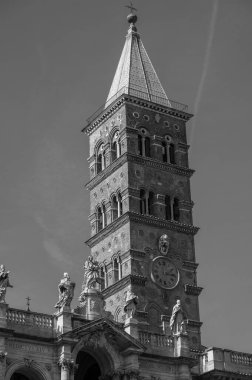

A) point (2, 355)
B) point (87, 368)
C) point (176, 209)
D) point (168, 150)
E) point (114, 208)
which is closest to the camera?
point (2, 355)

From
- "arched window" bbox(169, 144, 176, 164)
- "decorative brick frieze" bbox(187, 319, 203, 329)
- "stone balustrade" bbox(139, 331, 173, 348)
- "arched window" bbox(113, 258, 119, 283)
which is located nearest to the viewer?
"stone balustrade" bbox(139, 331, 173, 348)

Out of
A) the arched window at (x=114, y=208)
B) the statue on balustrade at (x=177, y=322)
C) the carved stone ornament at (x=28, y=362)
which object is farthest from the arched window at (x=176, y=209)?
the carved stone ornament at (x=28, y=362)

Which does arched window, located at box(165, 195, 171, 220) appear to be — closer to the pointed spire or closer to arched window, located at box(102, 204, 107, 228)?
arched window, located at box(102, 204, 107, 228)

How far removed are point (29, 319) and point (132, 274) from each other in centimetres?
1933

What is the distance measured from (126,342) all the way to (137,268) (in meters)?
17.3

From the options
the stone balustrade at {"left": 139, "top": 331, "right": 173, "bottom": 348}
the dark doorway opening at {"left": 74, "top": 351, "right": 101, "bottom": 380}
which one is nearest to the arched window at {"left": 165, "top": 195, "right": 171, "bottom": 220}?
the stone balustrade at {"left": 139, "top": 331, "right": 173, "bottom": 348}

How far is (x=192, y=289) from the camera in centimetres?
8856

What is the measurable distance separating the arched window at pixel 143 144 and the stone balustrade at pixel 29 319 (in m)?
28.0

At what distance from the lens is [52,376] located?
220 feet

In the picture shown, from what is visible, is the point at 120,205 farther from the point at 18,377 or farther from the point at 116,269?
the point at 18,377

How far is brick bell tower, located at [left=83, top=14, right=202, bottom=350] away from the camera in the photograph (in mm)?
86625

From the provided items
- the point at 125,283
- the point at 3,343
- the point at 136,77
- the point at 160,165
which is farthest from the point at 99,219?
the point at 3,343

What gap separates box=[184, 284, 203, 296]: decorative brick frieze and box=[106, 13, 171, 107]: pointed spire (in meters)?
19.3

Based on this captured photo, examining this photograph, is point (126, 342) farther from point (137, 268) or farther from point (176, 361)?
point (137, 268)
